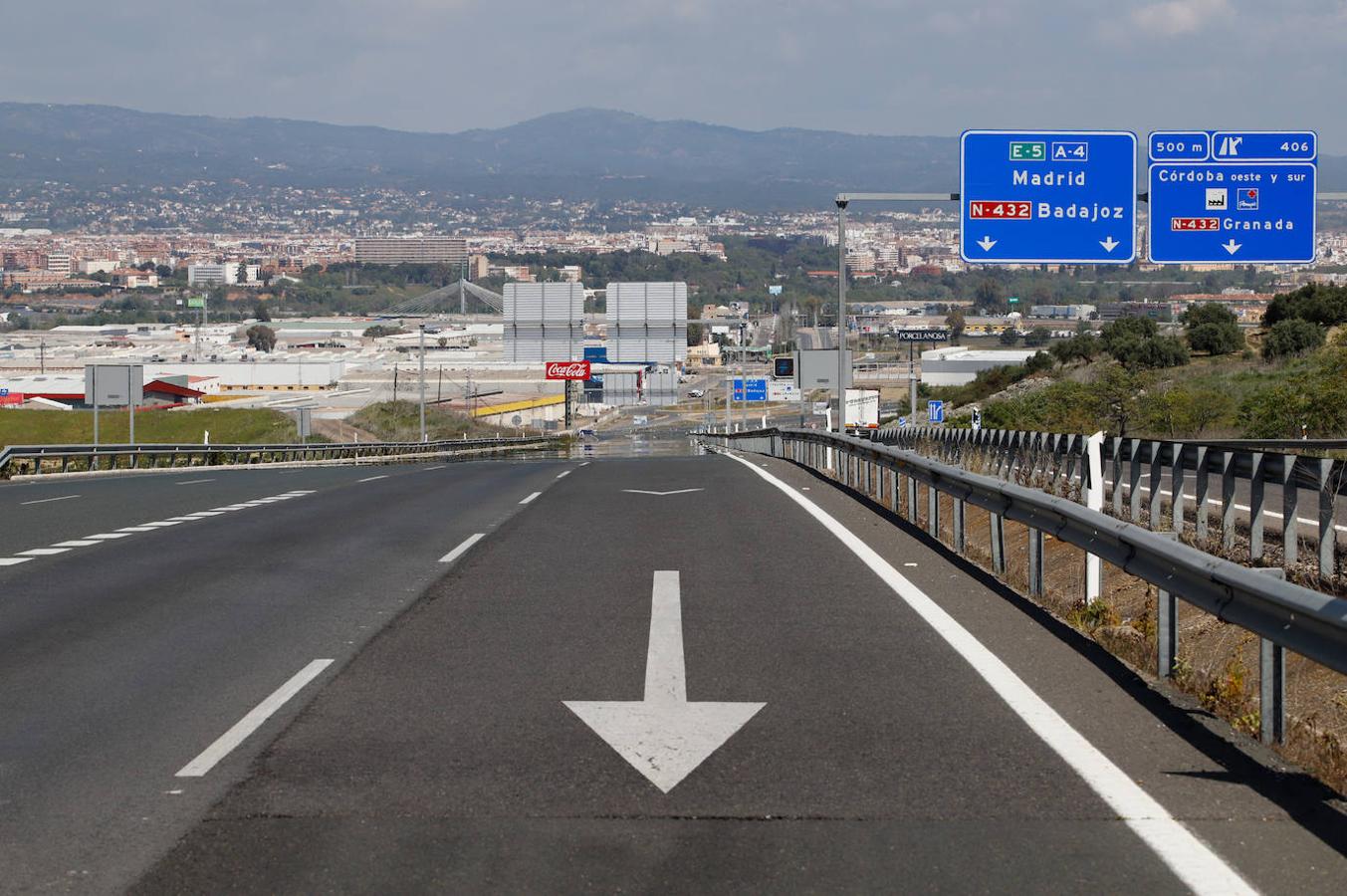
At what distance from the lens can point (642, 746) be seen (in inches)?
311

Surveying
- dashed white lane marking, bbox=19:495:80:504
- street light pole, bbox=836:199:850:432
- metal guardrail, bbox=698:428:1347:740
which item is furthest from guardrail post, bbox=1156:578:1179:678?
street light pole, bbox=836:199:850:432

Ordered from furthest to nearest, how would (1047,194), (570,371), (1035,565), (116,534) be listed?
1. (570,371)
2. (1047,194)
3. (116,534)
4. (1035,565)

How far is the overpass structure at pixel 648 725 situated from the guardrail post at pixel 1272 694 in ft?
0.07

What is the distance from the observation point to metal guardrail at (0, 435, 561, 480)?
38.3 metres

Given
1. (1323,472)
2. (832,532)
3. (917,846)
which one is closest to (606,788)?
(917,846)

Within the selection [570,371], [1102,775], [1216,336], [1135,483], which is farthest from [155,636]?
[570,371]

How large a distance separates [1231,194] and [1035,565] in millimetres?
18495

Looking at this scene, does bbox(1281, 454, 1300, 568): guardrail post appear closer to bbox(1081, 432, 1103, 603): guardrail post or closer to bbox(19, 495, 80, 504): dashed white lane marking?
bbox(1081, 432, 1103, 603): guardrail post

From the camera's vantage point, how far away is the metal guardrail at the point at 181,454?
38.3m

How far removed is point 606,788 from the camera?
7145 millimetres

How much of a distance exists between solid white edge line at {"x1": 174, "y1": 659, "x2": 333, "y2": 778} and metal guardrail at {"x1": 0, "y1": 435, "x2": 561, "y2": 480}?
28500 millimetres

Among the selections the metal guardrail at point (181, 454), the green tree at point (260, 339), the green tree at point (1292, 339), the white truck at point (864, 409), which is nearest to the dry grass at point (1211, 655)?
the metal guardrail at point (181, 454)

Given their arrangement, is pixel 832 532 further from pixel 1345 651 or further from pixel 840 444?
pixel 1345 651

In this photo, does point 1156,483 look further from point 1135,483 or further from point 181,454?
point 181,454
